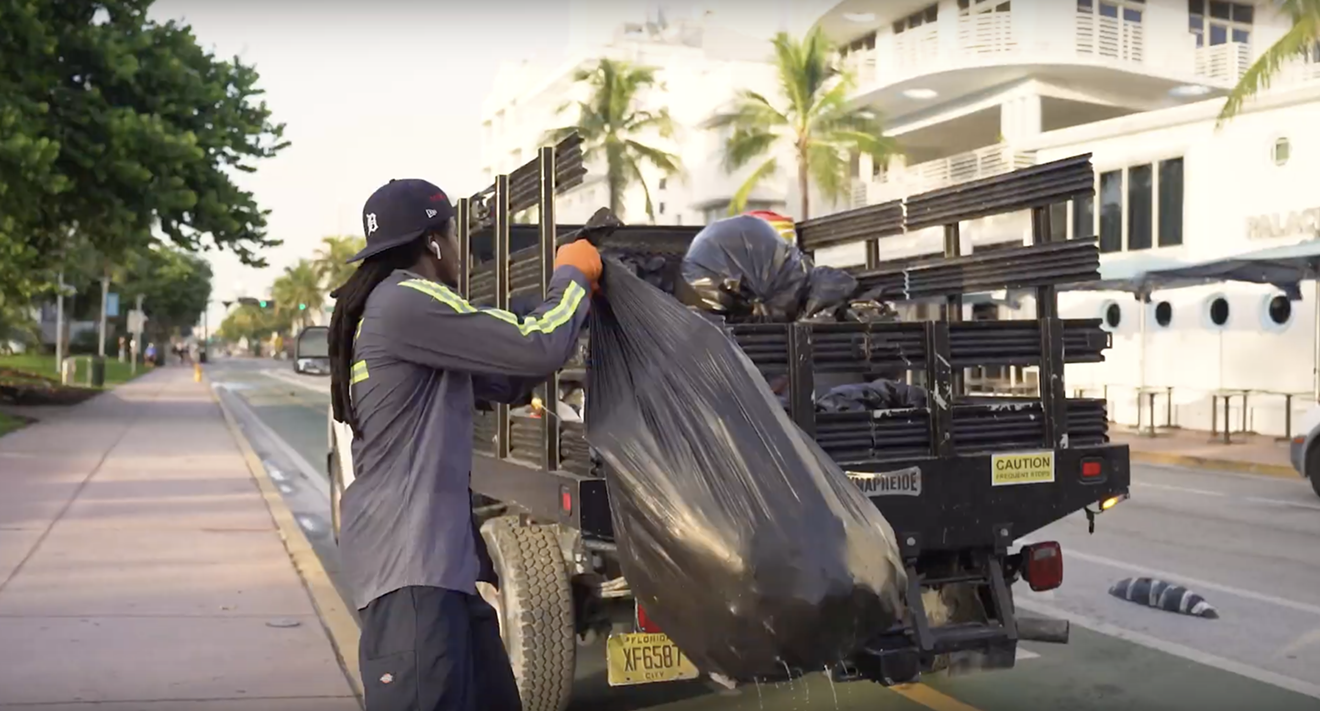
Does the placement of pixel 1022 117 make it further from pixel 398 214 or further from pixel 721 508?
pixel 398 214

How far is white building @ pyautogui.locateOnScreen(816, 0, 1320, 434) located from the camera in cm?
2031

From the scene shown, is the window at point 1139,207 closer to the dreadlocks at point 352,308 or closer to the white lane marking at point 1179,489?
the white lane marking at point 1179,489

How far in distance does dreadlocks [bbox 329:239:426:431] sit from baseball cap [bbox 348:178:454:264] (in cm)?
3

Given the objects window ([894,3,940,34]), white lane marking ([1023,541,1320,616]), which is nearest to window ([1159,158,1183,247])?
window ([894,3,940,34])

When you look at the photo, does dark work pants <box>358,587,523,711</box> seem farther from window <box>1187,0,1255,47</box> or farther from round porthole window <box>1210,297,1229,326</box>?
window <box>1187,0,1255,47</box>

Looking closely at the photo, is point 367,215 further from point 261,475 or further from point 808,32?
point 808,32

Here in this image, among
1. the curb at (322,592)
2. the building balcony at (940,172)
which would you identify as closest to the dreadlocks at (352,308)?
the curb at (322,592)

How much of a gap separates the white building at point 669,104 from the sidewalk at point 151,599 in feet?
99.1

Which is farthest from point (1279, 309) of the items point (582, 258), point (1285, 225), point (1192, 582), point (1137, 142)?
point (582, 258)

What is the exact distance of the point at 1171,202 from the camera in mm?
22625

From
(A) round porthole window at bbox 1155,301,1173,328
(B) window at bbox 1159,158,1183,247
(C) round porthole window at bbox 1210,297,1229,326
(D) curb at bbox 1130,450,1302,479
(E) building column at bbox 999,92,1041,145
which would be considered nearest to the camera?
(D) curb at bbox 1130,450,1302,479

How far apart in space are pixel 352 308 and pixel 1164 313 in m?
22.4

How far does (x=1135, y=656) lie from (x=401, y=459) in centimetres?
448

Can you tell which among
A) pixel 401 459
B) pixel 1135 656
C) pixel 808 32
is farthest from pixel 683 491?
pixel 808 32
